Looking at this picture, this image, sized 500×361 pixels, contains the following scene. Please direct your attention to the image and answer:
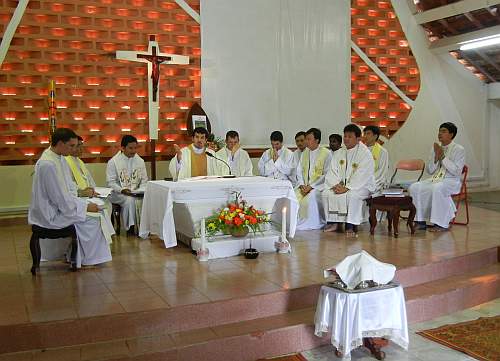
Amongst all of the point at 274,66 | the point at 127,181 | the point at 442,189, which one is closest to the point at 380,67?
the point at 274,66

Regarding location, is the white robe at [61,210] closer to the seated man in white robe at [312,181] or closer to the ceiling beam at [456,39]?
the seated man in white robe at [312,181]

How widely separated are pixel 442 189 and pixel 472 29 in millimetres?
5089

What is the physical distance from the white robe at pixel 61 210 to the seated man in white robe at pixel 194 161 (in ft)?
6.25

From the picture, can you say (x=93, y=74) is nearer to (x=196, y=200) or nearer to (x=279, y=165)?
(x=279, y=165)

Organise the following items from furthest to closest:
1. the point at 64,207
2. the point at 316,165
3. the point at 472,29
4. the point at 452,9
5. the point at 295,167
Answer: the point at 472,29
the point at 452,9
the point at 295,167
the point at 316,165
the point at 64,207

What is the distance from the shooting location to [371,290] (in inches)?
149

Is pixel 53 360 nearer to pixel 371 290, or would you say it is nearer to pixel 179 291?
pixel 179 291

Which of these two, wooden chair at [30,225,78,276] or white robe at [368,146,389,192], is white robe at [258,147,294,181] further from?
wooden chair at [30,225,78,276]

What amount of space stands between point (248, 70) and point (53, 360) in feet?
23.7

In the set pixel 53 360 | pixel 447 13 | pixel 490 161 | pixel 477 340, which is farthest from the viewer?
pixel 490 161

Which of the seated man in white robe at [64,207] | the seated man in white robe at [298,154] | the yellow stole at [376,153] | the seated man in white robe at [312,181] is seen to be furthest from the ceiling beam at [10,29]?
the yellow stole at [376,153]

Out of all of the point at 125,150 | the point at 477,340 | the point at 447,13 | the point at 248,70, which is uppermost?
the point at 447,13

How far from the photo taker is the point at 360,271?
380 centimetres

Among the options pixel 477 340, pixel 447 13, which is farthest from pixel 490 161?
pixel 477 340
